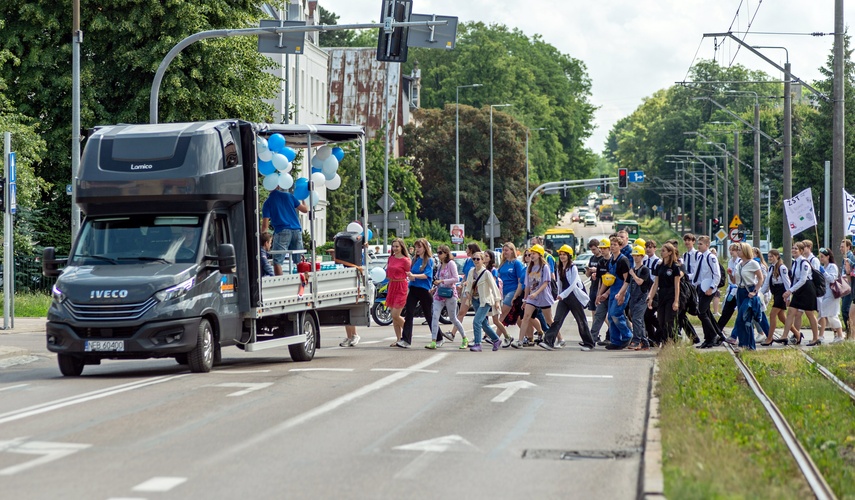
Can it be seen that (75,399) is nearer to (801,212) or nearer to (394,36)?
(394,36)

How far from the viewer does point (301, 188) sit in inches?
805

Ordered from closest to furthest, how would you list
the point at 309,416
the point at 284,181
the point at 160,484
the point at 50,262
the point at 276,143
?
the point at 160,484
the point at 309,416
the point at 50,262
the point at 276,143
the point at 284,181

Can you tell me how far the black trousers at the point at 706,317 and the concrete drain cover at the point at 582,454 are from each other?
502 inches

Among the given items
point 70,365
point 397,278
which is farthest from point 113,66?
point 70,365

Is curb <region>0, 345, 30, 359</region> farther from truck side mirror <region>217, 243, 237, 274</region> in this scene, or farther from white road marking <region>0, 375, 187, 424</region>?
truck side mirror <region>217, 243, 237, 274</region>

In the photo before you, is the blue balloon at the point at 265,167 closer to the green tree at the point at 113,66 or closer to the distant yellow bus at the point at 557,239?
the green tree at the point at 113,66

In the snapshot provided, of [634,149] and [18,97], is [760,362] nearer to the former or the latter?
[18,97]

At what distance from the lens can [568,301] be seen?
917 inches

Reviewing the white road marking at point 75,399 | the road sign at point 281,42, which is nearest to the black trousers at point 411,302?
the road sign at point 281,42

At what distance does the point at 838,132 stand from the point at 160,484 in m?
22.8

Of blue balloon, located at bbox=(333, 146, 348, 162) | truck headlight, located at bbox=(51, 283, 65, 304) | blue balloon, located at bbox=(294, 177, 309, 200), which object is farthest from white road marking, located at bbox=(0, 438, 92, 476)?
blue balloon, located at bbox=(333, 146, 348, 162)

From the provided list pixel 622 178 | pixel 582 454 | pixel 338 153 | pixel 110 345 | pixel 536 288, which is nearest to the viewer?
pixel 582 454

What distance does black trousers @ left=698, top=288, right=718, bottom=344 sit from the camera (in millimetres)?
23219

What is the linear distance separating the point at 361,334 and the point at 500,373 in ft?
36.3
